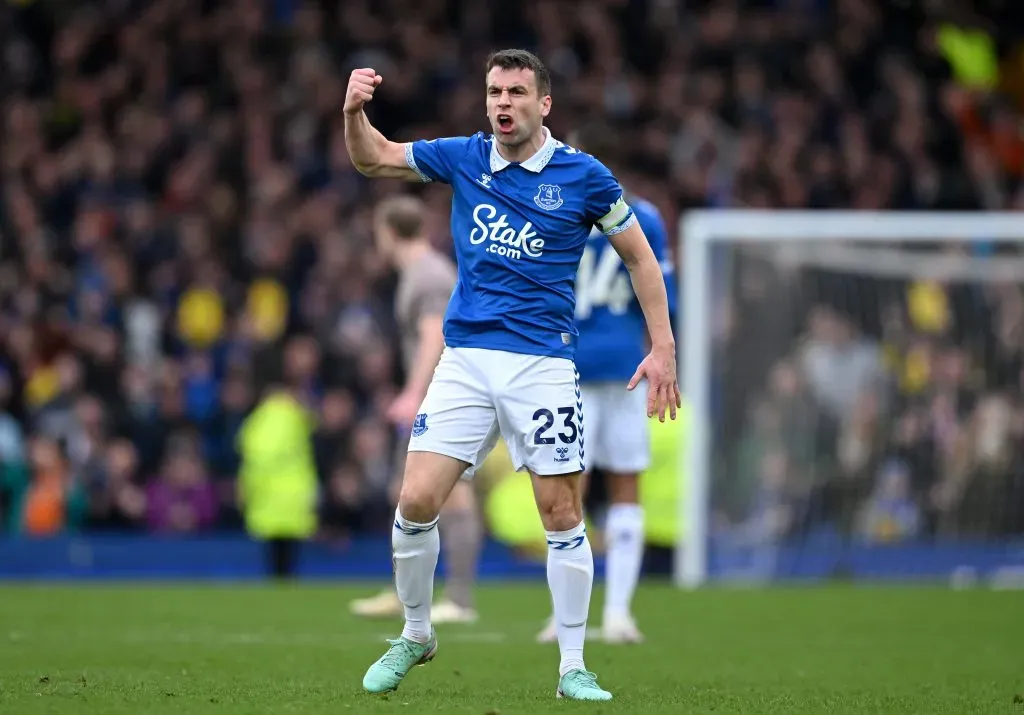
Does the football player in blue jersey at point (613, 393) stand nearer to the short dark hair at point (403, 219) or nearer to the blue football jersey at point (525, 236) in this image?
the short dark hair at point (403, 219)

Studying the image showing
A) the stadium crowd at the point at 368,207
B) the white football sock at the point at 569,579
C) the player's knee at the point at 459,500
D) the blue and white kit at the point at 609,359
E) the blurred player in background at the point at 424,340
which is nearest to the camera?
the white football sock at the point at 569,579

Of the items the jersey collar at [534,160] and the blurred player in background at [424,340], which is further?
the blurred player in background at [424,340]

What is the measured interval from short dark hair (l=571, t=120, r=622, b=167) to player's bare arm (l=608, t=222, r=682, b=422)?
2.66 meters

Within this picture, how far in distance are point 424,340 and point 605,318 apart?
125 centimetres

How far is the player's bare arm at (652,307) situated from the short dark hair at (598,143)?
2.66 m

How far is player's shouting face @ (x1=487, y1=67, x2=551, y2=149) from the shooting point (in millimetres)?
6520

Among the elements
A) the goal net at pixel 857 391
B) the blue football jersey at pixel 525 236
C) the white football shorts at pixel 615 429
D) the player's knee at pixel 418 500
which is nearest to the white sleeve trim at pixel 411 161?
the blue football jersey at pixel 525 236

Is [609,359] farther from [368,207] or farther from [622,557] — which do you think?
[368,207]

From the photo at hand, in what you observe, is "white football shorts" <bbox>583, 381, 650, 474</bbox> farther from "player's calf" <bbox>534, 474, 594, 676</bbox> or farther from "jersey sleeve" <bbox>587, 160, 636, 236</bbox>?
"jersey sleeve" <bbox>587, 160, 636, 236</bbox>

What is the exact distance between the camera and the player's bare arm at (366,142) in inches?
256

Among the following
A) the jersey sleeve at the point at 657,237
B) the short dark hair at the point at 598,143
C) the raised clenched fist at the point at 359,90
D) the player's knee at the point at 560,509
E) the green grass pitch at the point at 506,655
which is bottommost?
the green grass pitch at the point at 506,655

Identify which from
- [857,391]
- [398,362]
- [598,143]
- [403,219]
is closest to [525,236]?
[598,143]

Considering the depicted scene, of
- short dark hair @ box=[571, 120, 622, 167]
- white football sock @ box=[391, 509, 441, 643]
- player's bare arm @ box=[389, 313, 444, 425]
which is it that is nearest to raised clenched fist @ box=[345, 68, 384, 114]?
white football sock @ box=[391, 509, 441, 643]

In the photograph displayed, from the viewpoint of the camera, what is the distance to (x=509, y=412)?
6.54 m
